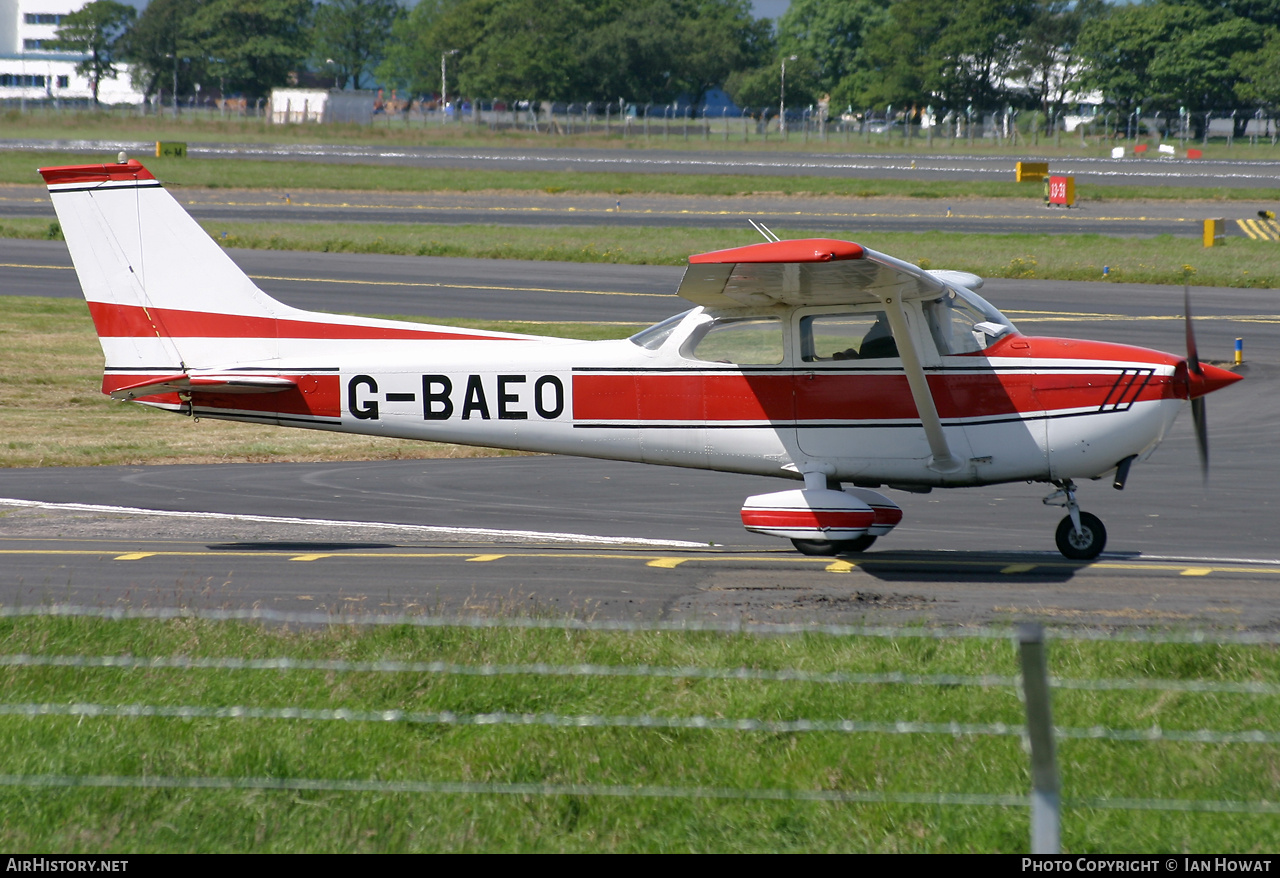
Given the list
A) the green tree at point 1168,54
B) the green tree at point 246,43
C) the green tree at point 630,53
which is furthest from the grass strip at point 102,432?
the green tree at point 246,43

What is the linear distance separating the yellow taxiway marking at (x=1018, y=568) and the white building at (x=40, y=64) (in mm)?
139025

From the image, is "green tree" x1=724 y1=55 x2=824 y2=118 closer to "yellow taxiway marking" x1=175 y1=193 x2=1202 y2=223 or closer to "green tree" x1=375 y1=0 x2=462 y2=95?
"green tree" x1=375 y1=0 x2=462 y2=95

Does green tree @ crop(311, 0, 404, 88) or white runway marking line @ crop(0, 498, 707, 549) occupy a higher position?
green tree @ crop(311, 0, 404, 88)

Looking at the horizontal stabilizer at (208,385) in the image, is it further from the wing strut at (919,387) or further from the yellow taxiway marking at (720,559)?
the wing strut at (919,387)

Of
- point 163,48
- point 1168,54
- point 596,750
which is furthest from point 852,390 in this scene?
point 163,48

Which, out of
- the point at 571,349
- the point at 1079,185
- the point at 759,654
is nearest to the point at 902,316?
the point at 571,349

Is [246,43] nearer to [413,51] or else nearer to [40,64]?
[413,51]

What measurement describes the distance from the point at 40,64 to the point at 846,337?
176 metres

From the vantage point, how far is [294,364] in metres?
11.0

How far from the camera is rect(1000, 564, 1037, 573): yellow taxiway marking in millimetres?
9648

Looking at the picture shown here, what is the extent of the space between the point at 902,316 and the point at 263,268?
25.5 metres

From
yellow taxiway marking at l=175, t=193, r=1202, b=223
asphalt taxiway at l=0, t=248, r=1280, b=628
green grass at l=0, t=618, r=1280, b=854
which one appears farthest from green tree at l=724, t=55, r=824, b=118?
green grass at l=0, t=618, r=1280, b=854

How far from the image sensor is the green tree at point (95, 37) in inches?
5581

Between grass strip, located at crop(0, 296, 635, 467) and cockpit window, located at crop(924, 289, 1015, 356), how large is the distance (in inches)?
300
